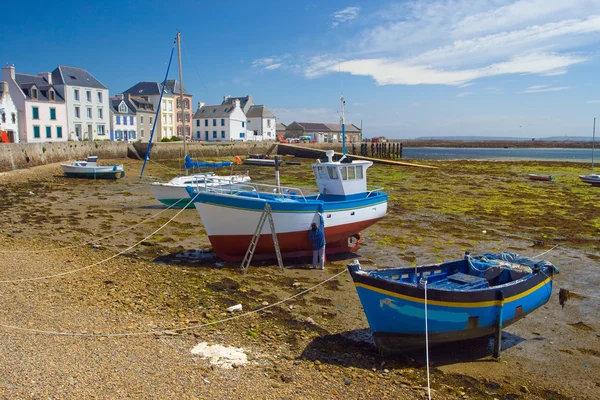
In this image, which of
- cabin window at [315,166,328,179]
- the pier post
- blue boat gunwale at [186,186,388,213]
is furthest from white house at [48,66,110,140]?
the pier post

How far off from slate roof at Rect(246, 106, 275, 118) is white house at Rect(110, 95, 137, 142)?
2475 centimetres

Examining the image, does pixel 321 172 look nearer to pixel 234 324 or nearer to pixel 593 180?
pixel 234 324

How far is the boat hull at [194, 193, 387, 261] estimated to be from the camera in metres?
12.6

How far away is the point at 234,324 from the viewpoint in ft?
28.1

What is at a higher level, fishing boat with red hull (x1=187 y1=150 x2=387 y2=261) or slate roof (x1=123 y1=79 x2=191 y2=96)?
slate roof (x1=123 y1=79 x2=191 y2=96)

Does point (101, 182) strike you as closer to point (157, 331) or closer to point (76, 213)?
point (76, 213)

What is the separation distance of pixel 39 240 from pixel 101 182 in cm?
1771

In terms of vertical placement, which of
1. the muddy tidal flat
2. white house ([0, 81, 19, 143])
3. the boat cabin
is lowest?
the muddy tidal flat

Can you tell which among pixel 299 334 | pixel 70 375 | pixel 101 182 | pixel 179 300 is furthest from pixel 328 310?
pixel 101 182

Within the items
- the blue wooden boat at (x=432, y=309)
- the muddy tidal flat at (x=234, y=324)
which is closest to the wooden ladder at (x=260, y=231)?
the muddy tidal flat at (x=234, y=324)

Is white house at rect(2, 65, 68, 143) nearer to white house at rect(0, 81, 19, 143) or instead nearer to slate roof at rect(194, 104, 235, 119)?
white house at rect(0, 81, 19, 143)

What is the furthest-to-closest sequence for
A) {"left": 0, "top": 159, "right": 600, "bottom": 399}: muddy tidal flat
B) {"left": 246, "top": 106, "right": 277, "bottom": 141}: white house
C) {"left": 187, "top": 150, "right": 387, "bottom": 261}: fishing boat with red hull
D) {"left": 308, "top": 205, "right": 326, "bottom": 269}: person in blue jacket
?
1. {"left": 246, "top": 106, "right": 277, "bottom": 141}: white house
2. {"left": 308, "top": 205, "right": 326, "bottom": 269}: person in blue jacket
3. {"left": 187, "top": 150, "right": 387, "bottom": 261}: fishing boat with red hull
4. {"left": 0, "top": 159, "right": 600, "bottom": 399}: muddy tidal flat

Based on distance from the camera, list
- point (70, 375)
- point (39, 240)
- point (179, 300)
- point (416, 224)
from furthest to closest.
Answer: point (416, 224) → point (39, 240) → point (179, 300) → point (70, 375)

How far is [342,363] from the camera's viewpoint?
7449mm
